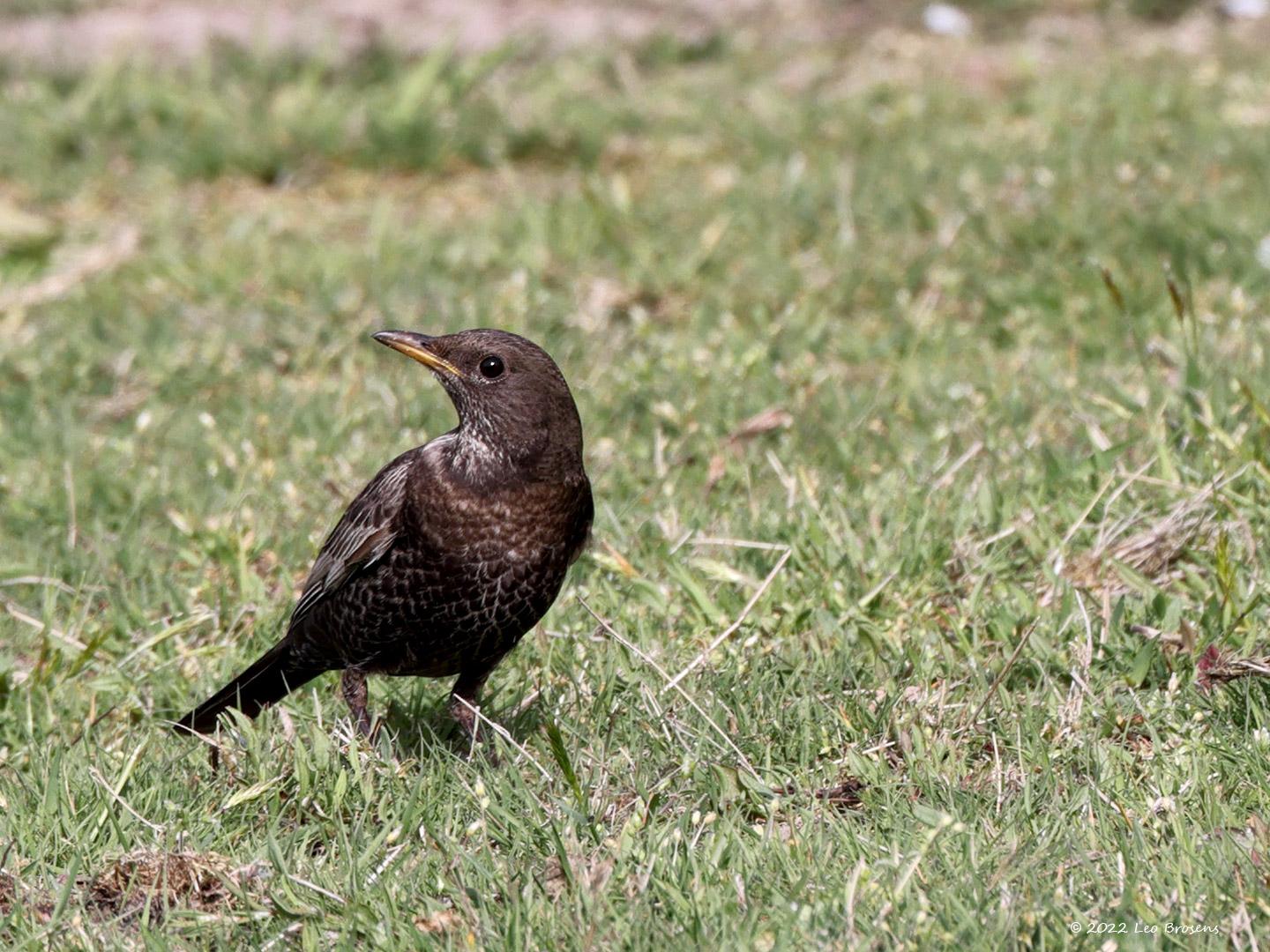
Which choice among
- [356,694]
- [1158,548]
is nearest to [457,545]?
[356,694]

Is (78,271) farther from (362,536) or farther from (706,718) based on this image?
(706,718)

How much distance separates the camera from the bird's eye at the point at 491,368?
179 inches

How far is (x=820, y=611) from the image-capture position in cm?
484

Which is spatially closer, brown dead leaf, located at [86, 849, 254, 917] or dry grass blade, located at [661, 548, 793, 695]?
brown dead leaf, located at [86, 849, 254, 917]

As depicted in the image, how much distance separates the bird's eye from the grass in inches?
31.5

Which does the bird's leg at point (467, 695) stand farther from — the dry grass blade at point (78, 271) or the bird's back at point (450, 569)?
the dry grass blade at point (78, 271)

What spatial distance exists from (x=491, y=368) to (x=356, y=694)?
3.02 ft

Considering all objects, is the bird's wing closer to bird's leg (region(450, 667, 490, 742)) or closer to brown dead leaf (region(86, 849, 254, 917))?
bird's leg (region(450, 667, 490, 742))

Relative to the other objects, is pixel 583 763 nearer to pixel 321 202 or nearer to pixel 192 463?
pixel 192 463

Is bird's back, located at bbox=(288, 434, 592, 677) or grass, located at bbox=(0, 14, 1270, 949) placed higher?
bird's back, located at bbox=(288, 434, 592, 677)

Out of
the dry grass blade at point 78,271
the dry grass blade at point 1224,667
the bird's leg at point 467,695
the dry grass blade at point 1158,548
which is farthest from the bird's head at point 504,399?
the dry grass blade at point 78,271

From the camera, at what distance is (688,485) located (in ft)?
19.7

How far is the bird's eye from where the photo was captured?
4539 millimetres

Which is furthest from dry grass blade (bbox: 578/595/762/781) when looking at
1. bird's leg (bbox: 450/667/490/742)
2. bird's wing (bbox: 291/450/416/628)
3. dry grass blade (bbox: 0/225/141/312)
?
dry grass blade (bbox: 0/225/141/312)
